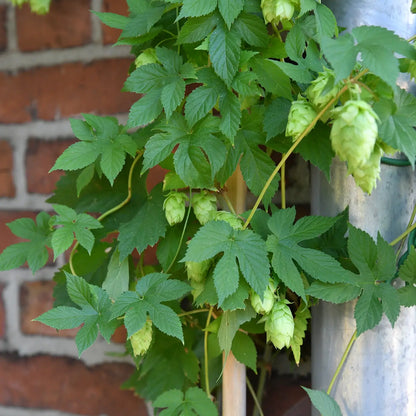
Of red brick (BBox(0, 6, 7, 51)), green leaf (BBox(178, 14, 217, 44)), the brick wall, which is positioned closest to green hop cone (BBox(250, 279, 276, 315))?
green leaf (BBox(178, 14, 217, 44))

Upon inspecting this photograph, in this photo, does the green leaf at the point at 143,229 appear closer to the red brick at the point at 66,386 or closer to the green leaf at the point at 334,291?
→ the green leaf at the point at 334,291

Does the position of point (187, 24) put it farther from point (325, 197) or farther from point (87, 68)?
point (87, 68)

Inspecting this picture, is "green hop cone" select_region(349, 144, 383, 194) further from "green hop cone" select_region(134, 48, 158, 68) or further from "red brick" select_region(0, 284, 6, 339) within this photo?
"red brick" select_region(0, 284, 6, 339)

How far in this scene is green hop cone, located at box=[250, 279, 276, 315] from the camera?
531 mm

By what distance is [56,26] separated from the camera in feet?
2.88

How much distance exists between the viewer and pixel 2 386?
3.14 feet

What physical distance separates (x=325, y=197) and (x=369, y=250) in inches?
3.3

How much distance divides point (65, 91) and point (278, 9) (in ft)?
1.61

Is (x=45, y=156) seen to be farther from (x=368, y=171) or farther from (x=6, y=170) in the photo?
(x=368, y=171)

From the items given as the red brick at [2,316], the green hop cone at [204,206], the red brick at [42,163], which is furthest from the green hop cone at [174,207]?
the red brick at [2,316]

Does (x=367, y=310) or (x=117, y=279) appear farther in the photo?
(x=117, y=279)

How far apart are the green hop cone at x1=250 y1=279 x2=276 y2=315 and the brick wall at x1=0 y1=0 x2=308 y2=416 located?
1.32 feet

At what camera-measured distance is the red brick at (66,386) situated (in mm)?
884

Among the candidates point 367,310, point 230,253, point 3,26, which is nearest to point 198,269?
point 230,253
